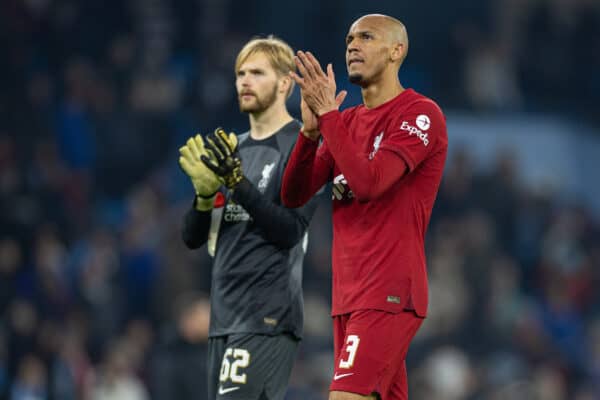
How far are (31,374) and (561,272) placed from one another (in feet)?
24.0

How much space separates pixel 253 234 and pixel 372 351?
47.5 inches

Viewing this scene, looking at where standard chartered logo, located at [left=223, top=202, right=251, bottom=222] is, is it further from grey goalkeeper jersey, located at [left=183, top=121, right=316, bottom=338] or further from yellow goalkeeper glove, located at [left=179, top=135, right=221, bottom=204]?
yellow goalkeeper glove, located at [left=179, top=135, right=221, bottom=204]

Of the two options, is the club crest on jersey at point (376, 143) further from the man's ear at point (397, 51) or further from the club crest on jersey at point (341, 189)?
the man's ear at point (397, 51)

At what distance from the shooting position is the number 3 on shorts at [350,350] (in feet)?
15.4

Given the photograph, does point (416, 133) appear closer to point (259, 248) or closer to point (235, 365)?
point (259, 248)

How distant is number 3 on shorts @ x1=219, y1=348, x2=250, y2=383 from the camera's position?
5.40 metres

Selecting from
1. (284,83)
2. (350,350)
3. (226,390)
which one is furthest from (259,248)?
(350,350)

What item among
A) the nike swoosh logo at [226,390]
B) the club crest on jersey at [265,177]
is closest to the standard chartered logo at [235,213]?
the club crest on jersey at [265,177]

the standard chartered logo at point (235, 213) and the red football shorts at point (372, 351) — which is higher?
the standard chartered logo at point (235, 213)

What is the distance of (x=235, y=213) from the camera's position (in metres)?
5.75

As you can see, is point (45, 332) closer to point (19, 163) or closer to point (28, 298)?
point (28, 298)

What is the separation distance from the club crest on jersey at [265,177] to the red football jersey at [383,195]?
0.62 metres

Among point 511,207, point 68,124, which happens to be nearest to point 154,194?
point 68,124

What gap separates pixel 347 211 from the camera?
16.4 ft
